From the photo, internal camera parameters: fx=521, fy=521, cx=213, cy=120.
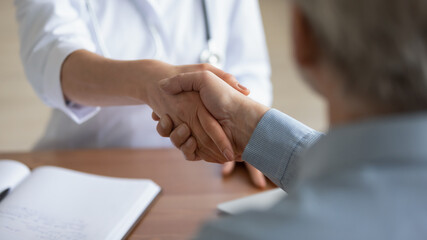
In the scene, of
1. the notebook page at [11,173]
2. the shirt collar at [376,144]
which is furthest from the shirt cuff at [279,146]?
the notebook page at [11,173]

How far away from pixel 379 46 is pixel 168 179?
2.25 feet

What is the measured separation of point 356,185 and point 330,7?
0.15m

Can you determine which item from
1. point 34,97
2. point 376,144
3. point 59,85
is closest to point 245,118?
point 59,85

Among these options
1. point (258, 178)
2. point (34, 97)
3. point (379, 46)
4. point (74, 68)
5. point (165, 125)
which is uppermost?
point (379, 46)

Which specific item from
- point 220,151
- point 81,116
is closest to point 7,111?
point 81,116

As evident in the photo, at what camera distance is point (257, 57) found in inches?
52.0

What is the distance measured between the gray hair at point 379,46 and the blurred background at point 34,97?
2137 mm

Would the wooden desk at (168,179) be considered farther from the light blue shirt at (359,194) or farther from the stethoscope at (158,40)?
the light blue shirt at (359,194)

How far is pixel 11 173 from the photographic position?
101 centimetres

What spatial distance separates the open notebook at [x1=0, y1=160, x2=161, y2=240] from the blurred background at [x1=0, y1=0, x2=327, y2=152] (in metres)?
1.58

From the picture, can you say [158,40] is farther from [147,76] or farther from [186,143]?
[186,143]

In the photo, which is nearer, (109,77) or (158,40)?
(109,77)

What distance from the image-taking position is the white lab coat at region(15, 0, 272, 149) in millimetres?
1155

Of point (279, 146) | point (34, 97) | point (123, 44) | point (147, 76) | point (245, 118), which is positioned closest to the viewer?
point (279, 146)
